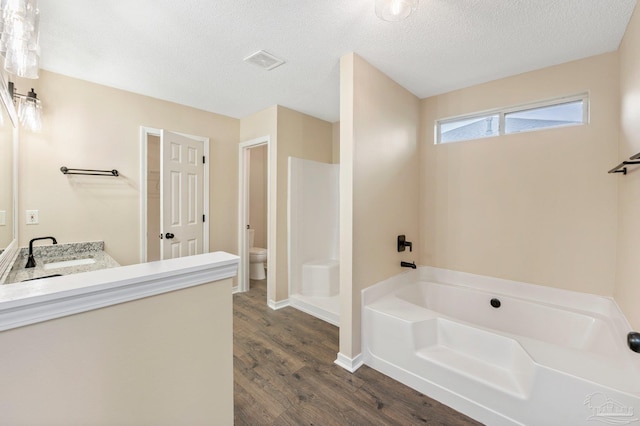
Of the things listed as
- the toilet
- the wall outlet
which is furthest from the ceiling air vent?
the toilet

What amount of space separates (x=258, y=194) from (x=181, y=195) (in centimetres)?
231

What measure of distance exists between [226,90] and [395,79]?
1.74 metres

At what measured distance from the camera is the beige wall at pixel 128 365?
73 cm

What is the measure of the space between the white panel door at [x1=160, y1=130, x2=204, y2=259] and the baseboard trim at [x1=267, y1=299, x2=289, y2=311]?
3.65 ft

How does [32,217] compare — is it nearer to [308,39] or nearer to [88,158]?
[88,158]

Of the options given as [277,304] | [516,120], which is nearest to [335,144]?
[516,120]

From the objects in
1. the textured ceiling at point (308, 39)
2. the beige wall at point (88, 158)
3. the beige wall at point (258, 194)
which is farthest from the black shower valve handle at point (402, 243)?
the beige wall at point (258, 194)

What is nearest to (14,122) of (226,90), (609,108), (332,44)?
(226,90)

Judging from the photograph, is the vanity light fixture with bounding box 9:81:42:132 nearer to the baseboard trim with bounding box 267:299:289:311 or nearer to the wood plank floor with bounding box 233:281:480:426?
the wood plank floor with bounding box 233:281:480:426

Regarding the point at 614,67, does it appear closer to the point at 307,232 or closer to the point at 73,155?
the point at 307,232

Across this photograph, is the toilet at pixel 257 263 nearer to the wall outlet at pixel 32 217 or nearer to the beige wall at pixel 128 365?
the wall outlet at pixel 32 217

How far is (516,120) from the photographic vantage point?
7.95 feet

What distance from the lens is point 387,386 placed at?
74.4 inches

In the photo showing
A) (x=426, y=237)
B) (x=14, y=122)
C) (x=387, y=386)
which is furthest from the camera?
(x=426, y=237)
